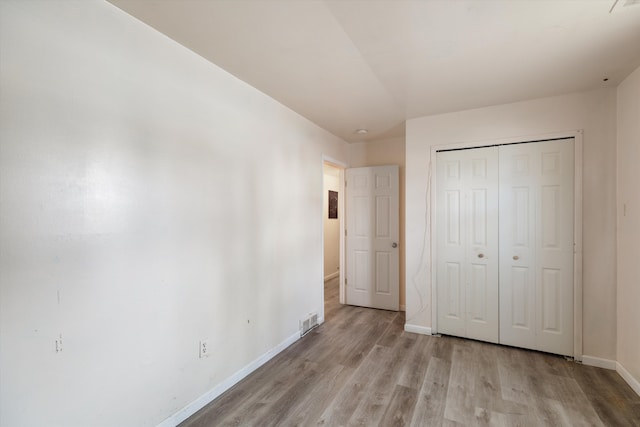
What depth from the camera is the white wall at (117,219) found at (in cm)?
126

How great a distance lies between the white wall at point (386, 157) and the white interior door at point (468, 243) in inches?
A: 33.9

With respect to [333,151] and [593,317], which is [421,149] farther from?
[593,317]

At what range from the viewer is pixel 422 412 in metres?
2.00

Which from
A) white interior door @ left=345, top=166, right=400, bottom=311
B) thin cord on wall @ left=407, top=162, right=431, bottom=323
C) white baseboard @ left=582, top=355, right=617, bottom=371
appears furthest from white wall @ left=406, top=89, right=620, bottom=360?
white interior door @ left=345, top=166, right=400, bottom=311

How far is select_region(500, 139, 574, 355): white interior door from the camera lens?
2.74 m

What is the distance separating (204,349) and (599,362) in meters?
3.40

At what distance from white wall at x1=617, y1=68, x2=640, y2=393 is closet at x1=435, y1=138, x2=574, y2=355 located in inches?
13.0

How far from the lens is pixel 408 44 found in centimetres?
191

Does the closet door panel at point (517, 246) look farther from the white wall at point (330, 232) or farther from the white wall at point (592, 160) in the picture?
the white wall at point (330, 232)

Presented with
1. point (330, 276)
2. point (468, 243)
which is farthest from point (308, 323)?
point (330, 276)

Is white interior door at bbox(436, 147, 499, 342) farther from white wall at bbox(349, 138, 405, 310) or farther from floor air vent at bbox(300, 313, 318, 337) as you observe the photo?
floor air vent at bbox(300, 313, 318, 337)

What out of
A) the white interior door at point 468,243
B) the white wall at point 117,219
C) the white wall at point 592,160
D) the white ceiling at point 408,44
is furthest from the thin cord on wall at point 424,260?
the white wall at point 117,219

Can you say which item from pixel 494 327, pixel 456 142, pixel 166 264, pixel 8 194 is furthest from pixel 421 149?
pixel 8 194

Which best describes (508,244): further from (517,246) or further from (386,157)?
(386,157)
